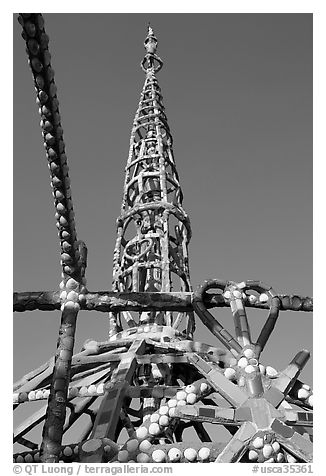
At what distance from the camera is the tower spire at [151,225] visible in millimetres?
11430

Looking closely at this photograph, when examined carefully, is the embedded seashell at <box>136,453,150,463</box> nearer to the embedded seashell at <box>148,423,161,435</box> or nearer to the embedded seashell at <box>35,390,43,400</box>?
the embedded seashell at <box>148,423,161,435</box>

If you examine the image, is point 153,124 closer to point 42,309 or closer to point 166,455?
point 42,309

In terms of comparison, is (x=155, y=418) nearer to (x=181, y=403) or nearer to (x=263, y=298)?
(x=181, y=403)

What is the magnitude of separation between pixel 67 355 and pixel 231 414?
68.3 inches

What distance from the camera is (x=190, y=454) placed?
5715 millimetres

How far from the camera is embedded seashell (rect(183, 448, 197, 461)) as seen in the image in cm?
570

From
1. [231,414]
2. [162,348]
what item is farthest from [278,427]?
[162,348]

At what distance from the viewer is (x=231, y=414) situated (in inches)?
236

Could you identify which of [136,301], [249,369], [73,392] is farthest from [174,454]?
[73,392]

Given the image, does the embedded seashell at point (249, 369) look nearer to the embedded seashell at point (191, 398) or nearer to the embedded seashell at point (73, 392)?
the embedded seashell at point (191, 398)

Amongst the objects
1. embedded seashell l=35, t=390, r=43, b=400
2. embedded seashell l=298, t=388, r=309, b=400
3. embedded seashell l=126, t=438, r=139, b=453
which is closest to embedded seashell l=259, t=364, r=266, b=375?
embedded seashell l=298, t=388, r=309, b=400

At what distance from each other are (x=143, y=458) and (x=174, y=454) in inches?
12.0

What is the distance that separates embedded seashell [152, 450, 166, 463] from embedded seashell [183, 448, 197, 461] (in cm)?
21

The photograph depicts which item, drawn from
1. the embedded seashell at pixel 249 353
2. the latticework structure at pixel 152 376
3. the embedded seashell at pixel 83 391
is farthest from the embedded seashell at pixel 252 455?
the embedded seashell at pixel 83 391
